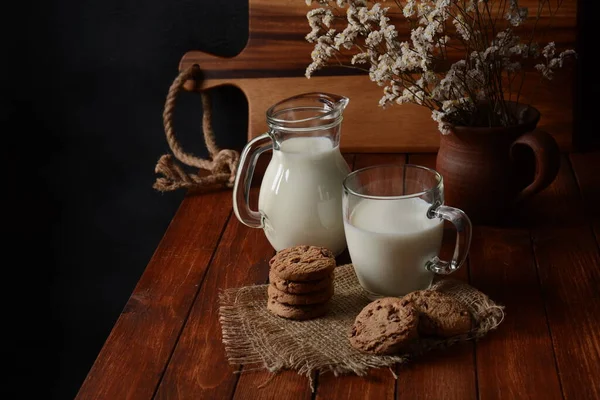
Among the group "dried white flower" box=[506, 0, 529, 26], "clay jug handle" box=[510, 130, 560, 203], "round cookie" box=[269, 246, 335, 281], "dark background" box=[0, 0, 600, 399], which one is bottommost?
"dark background" box=[0, 0, 600, 399]

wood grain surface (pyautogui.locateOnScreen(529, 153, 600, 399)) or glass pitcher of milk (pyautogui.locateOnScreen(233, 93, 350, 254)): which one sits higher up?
glass pitcher of milk (pyautogui.locateOnScreen(233, 93, 350, 254))

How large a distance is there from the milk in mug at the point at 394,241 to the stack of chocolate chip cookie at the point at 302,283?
0.18 ft

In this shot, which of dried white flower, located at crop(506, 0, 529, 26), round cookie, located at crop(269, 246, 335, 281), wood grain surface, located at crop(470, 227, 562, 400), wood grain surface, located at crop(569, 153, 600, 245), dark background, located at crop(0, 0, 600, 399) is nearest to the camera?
wood grain surface, located at crop(470, 227, 562, 400)

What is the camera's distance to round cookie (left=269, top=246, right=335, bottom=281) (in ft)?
3.53

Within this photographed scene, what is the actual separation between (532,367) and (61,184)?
1.28 meters

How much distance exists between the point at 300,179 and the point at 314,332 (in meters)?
0.25

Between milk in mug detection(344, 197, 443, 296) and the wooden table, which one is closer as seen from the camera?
the wooden table

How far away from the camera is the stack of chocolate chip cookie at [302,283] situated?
3.54 ft

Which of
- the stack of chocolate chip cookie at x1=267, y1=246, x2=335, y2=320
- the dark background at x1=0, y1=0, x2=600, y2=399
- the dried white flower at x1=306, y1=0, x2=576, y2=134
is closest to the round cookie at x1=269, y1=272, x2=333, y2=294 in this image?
the stack of chocolate chip cookie at x1=267, y1=246, x2=335, y2=320

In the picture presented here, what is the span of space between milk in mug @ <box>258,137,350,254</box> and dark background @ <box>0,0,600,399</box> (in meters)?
0.59

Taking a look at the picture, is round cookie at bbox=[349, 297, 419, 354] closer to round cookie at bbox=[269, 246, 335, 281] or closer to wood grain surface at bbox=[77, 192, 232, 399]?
round cookie at bbox=[269, 246, 335, 281]

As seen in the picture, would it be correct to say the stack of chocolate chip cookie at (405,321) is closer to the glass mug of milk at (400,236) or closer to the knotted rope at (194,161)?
the glass mug of milk at (400,236)

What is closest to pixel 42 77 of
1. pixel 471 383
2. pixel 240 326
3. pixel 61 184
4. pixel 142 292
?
pixel 61 184

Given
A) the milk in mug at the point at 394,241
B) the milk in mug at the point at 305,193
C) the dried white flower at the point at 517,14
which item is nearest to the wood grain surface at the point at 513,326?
the milk in mug at the point at 394,241
